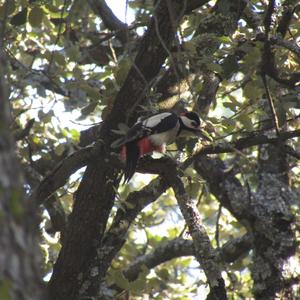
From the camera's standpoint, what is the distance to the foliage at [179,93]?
3242 millimetres

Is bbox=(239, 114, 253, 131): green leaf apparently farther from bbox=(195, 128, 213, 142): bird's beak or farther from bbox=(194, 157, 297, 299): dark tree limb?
bbox=(194, 157, 297, 299): dark tree limb

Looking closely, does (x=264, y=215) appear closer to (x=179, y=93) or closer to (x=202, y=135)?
(x=202, y=135)

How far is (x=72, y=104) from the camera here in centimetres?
516

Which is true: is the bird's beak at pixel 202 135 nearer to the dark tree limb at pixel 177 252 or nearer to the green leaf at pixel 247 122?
the green leaf at pixel 247 122

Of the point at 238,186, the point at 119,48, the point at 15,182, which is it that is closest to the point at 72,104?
the point at 119,48

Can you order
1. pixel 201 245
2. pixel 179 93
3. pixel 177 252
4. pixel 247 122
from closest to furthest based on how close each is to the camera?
pixel 179 93 < pixel 201 245 < pixel 247 122 < pixel 177 252

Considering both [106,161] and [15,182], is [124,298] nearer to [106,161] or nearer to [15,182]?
[106,161]

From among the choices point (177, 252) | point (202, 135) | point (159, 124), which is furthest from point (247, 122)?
point (177, 252)

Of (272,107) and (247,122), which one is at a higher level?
(247,122)

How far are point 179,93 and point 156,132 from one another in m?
1.57

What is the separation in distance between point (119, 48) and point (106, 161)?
2380 millimetres

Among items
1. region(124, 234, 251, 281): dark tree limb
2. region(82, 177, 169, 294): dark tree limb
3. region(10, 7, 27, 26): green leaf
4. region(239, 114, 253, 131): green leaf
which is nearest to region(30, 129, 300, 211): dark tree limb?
region(239, 114, 253, 131): green leaf

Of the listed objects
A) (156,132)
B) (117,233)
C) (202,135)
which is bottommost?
(117,233)

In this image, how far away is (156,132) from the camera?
4.25 m
